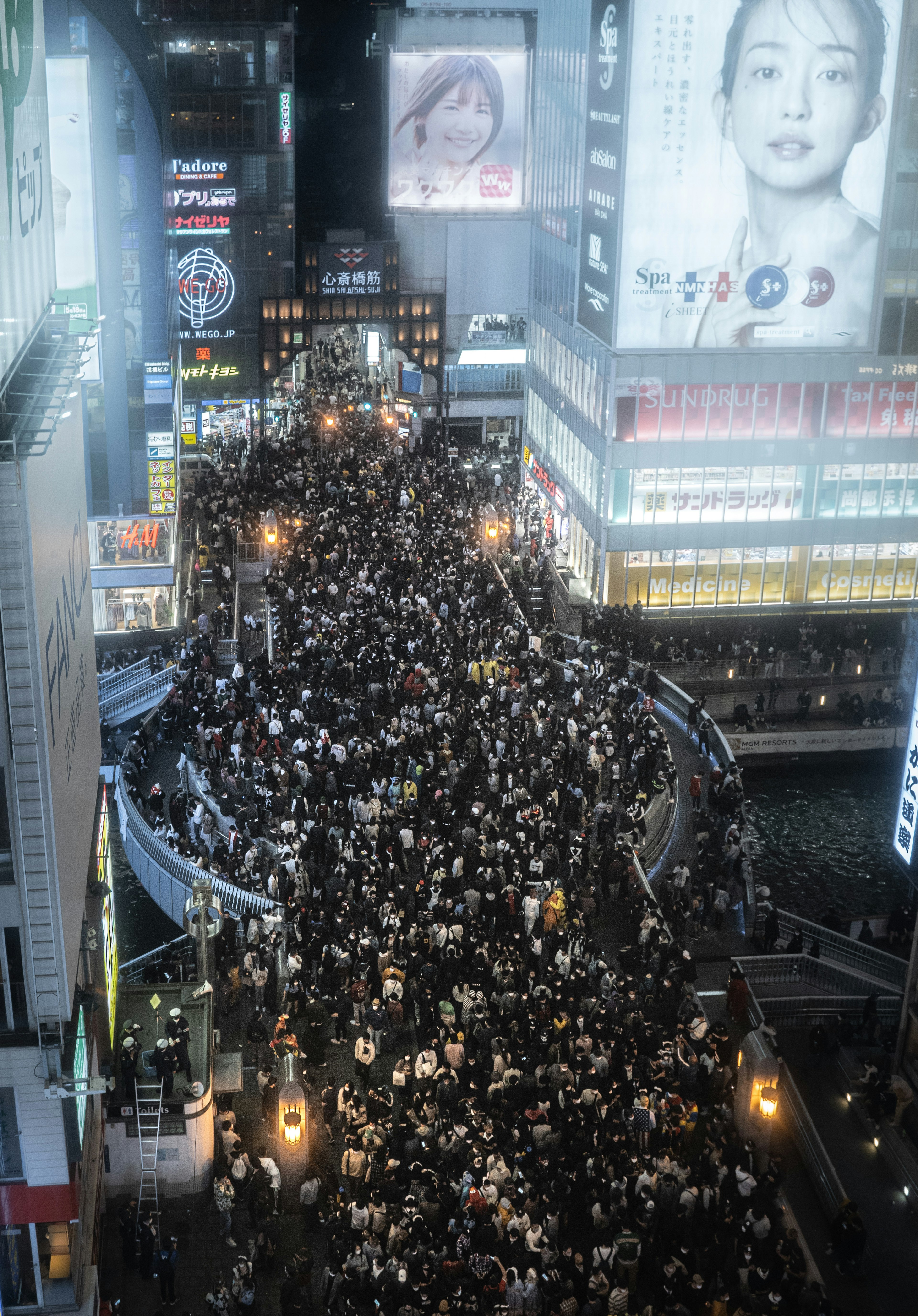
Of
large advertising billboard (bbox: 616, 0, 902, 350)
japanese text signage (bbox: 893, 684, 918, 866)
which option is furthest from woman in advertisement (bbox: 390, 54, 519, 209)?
japanese text signage (bbox: 893, 684, 918, 866)

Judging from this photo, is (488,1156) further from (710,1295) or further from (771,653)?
(771,653)

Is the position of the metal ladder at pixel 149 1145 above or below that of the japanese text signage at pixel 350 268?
below

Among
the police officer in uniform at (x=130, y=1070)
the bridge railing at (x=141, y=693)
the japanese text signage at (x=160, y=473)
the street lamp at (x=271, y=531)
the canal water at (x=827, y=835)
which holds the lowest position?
the canal water at (x=827, y=835)

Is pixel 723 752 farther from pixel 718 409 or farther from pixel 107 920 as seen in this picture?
pixel 107 920

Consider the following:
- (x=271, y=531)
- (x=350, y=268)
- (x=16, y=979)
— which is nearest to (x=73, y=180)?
(x=271, y=531)

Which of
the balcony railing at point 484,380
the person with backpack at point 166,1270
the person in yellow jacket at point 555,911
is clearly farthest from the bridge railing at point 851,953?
the balcony railing at point 484,380

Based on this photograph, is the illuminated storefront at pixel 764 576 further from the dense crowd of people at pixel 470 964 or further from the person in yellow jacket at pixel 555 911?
the person in yellow jacket at pixel 555 911

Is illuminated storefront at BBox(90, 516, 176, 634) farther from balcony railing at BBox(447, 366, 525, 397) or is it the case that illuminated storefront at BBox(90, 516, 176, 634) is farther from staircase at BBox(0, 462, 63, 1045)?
balcony railing at BBox(447, 366, 525, 397)
